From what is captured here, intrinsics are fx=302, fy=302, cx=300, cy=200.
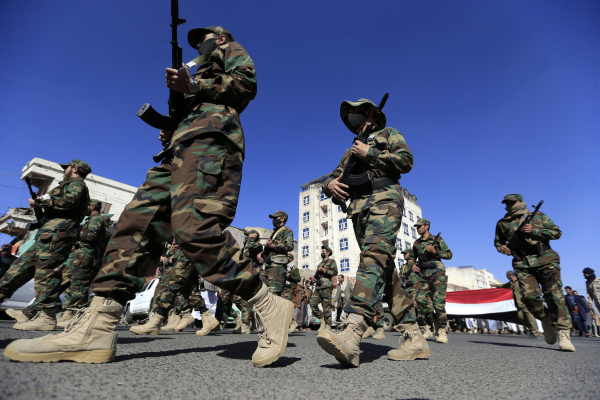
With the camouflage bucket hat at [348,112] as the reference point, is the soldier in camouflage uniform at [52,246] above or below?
below

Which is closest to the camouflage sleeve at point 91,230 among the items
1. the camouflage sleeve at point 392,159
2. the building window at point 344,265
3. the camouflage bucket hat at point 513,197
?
the camouflage sleeve at point 392,159

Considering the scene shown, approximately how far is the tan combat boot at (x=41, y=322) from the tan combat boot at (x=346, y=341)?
387 cm

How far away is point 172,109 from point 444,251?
19.9 feet

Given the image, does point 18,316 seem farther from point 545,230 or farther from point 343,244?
point 343,244

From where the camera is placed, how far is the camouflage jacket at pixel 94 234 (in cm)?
557

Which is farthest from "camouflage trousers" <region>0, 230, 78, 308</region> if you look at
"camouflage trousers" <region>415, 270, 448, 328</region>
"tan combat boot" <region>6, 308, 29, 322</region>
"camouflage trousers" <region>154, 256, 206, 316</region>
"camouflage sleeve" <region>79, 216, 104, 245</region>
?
"camouflage trousers" <region>415, 270, 448, 328</region>

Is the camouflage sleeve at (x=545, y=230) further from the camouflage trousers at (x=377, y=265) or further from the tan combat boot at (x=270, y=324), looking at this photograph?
the tan combat boot at (x=270, y=324)

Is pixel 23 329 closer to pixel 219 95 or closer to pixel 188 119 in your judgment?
pixel 188 119

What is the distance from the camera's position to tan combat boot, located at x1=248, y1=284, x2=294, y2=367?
1943 millimetres

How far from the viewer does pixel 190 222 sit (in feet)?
6.52

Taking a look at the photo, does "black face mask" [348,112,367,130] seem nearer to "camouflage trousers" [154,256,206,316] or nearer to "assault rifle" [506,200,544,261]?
"camouflage trousers" [154,256,206,316]

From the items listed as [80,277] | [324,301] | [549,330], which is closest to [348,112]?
[549,330]

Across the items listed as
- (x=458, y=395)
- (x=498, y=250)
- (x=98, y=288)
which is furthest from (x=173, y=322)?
(x=498, y=250)

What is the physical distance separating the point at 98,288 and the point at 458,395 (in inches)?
82.8
